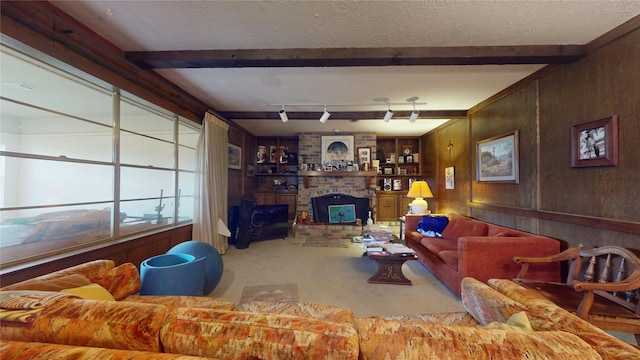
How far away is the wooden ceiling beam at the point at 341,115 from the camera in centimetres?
412

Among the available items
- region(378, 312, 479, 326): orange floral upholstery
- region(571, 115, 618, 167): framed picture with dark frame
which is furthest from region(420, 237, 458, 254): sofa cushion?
region(378, 312, 479, 326): orange floral upholstery

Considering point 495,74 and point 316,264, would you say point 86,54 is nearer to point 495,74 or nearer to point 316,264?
point 316,264

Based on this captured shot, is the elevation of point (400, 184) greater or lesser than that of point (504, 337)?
greater

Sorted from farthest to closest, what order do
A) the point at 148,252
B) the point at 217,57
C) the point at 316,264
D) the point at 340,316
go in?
the point at 316,264, the point at 148,252, the point at 217,57, the point at 340,316

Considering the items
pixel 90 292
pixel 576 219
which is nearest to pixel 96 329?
pixel 90 292

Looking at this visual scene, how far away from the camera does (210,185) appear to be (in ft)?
12.5

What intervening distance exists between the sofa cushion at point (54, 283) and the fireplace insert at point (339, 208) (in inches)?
172

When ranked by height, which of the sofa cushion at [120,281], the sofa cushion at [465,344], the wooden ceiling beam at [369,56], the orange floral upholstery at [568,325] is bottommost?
the sofa cushion at [120,281]

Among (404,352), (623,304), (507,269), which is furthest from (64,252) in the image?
(623,304)

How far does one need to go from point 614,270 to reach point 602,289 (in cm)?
75

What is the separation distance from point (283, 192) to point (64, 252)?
4429 millimetres

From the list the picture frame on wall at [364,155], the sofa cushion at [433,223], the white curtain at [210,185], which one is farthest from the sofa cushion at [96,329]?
the picture frame on wall at [364,155]

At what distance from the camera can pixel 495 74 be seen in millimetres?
2777

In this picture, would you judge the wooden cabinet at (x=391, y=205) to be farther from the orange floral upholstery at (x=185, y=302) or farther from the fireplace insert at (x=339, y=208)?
the orange floral upholstery at (x=185, y=302)
